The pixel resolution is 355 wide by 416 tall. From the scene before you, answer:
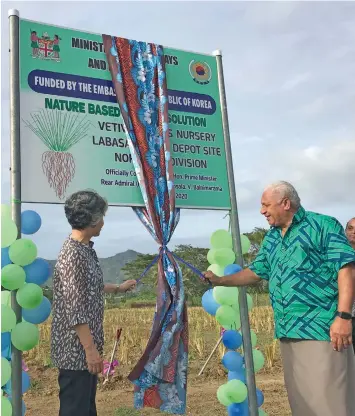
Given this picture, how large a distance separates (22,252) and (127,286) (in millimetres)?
721

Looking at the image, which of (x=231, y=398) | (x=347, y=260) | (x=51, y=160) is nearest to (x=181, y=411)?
(x=231, y=398)

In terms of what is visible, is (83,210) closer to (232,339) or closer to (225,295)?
(225,295)

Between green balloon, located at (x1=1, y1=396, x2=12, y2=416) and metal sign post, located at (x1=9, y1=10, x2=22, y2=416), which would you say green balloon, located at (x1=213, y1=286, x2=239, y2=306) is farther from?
green balloon, located at (x1=1, y1=396, x2=12, y2=416)

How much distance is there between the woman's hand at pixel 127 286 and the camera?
12.6 ft

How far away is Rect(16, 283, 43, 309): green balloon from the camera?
366 centimetres

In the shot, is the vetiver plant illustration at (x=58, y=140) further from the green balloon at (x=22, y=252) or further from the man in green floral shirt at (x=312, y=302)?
the man in green floral shirt at (x=312, y=302)

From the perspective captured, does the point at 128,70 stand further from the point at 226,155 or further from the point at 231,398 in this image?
the point at 231,398

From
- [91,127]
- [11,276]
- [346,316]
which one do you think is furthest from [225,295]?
[11,276]

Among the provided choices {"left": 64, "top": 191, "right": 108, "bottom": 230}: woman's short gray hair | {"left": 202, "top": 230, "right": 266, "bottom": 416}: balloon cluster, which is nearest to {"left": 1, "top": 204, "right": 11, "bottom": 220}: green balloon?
{"left": 64, "top": 191, "right": 108, "bottom": 230}: woman's short gray hair

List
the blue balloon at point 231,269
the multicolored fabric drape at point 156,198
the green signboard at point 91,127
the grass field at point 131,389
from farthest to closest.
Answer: the grass field at point 131,389
the blue balloon at point 231,269
the multicolored fabric drape at point 156,198
the green signboard at point 91,127

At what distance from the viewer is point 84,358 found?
3.08 metres

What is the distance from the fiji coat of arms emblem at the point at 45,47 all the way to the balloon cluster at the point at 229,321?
1.93 m

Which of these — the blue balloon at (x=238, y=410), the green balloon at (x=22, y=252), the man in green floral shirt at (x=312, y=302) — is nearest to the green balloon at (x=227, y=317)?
the blue balloon at (x=238, y=410)

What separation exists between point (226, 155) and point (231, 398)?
204cm
